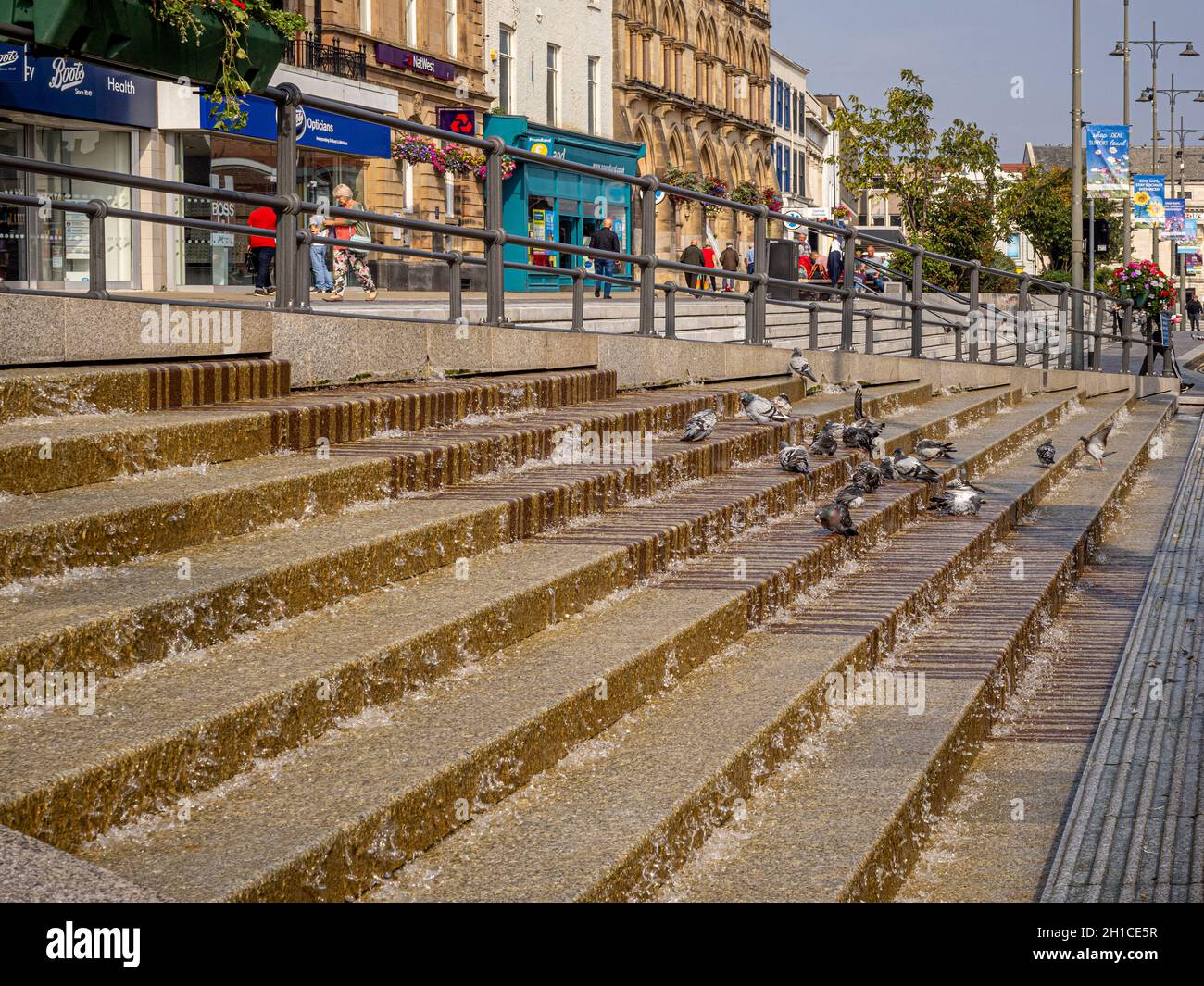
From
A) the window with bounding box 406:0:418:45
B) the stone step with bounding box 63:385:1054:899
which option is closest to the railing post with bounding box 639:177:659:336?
the stone step with bounding box 63:385:1054:899

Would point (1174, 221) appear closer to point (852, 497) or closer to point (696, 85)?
point (696, 85)

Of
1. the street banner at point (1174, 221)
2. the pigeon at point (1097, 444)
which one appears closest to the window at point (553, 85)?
the street banner at point (1174, 221)

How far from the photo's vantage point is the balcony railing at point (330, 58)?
29922 mm

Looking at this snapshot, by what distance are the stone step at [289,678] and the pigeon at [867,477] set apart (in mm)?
2330

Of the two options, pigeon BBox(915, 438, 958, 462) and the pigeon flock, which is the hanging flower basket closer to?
the pigeon flock

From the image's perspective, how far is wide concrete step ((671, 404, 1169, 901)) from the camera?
156 inches

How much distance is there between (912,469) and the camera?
30.6 ft

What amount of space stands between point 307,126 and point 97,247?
141cm

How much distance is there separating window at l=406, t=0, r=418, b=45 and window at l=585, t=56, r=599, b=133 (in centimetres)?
1092

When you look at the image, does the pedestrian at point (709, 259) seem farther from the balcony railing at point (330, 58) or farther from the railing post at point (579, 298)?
the balcony railing at point (330, 58)
